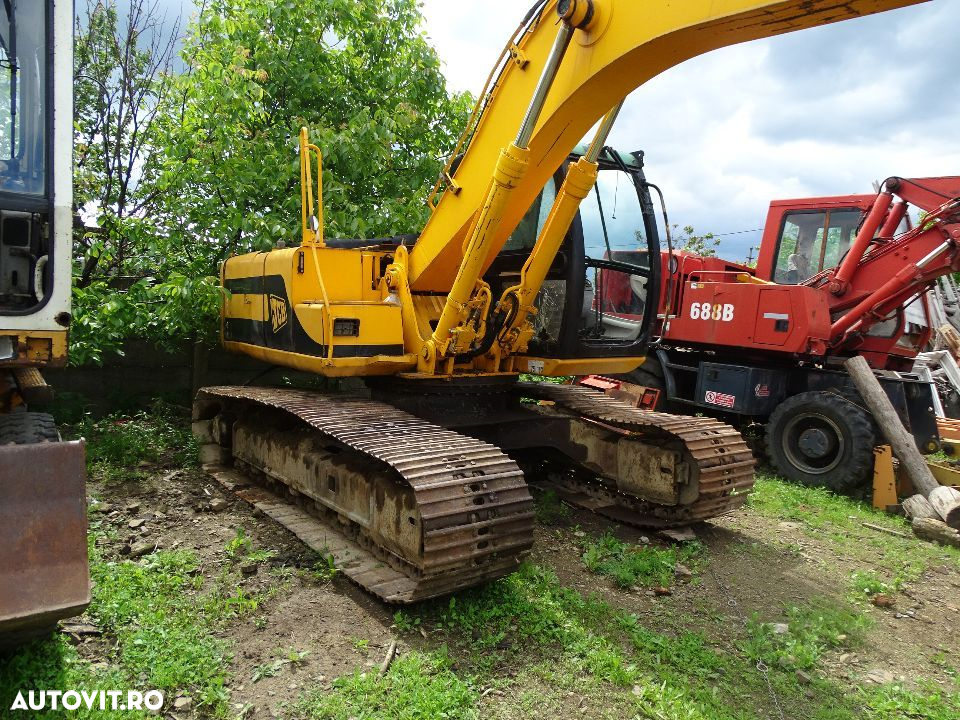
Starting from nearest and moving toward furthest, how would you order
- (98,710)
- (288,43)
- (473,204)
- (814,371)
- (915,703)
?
(98,710), (915,703), (473,204), (814,371), (288,43)

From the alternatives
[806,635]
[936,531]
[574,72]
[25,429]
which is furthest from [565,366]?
[936,531]

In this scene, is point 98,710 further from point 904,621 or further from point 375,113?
point 375,113

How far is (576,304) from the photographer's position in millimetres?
4504

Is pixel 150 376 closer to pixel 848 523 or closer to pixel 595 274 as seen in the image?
pixel 595 274

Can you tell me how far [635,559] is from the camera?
4227 mm

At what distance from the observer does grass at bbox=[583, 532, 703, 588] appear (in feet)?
13.2

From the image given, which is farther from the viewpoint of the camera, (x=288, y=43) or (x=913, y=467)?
(x=288, y=43)

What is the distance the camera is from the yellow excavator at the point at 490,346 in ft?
10.8

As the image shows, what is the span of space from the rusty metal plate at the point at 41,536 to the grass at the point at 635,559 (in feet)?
A: 9.03

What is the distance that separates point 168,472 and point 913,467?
6.14m

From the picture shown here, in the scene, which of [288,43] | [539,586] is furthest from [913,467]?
[288,43]

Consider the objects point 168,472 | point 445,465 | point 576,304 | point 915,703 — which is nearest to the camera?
point 915,703

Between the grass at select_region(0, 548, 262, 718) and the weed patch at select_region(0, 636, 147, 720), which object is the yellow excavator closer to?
the grass at select_region(0, 548, 262, 718)

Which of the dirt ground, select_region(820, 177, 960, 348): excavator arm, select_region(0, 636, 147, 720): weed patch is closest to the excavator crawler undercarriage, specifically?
the dirt ground
